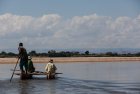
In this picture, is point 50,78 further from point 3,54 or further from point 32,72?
point 3,54

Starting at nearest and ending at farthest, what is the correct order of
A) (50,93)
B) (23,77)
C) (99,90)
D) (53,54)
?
(50,93) < (99,90) < (23,77) < (53,54)

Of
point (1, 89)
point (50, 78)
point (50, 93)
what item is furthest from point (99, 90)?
point (50, 78)

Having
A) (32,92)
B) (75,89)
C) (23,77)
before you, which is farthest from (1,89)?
(23,77)

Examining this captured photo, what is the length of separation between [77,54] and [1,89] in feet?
197

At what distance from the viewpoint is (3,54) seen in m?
75.6

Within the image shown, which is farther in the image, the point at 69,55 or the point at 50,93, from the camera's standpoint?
the point at 69,55

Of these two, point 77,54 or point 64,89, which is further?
point 77,54

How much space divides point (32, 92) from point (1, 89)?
68.4 inches

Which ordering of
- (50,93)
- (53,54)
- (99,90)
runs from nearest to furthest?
(50,93) → (99,90) → (53,54)

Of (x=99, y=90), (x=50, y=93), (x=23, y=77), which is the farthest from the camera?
(x=23, y=77)

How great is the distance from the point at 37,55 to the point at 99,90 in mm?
57974

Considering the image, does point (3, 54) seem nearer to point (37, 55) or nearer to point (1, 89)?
point (37, 55)

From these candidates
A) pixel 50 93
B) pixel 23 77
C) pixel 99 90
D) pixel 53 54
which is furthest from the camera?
pixel 53 54

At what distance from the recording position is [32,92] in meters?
16.8
